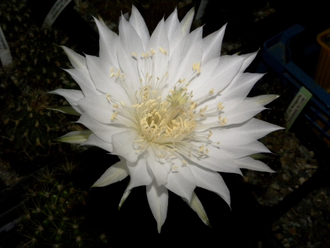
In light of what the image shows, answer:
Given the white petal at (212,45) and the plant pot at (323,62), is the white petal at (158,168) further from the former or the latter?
the plant pot at (323,62)

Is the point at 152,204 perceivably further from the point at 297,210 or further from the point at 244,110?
the point at 297,210

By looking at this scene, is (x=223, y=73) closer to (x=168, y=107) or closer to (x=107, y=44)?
(x=168, y=107)

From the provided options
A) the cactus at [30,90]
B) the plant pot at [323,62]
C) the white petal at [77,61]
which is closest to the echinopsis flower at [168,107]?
the white petal at [77,61]

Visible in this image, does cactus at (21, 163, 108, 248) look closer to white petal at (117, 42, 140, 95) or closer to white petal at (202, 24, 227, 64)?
white petal at (117, 42, 140, 95)

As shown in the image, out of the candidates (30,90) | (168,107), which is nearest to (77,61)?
(168,107)

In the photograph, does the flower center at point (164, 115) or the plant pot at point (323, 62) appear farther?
the plant pot at point (323, 62)

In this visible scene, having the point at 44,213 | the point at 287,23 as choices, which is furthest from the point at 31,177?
the point at 287,23
